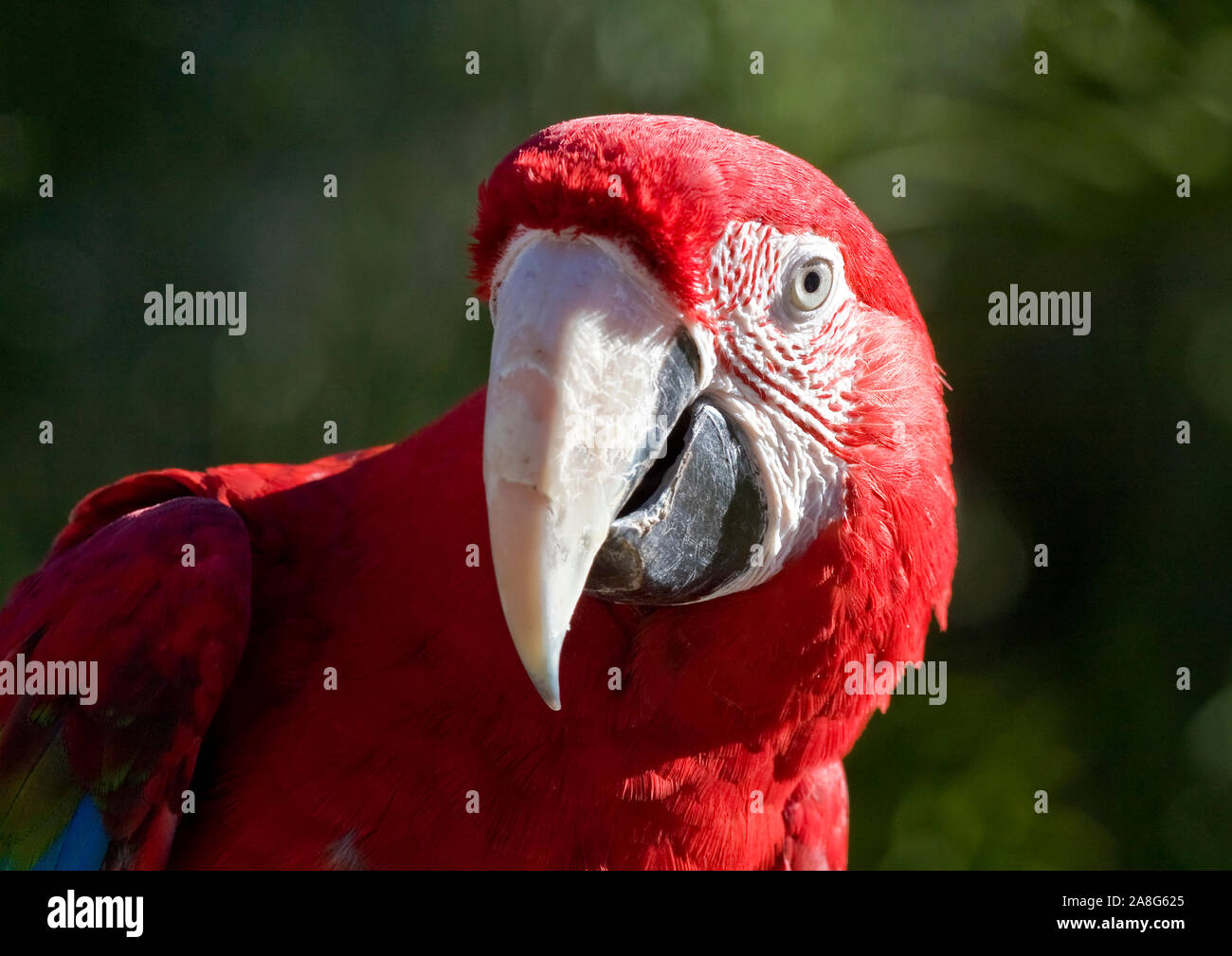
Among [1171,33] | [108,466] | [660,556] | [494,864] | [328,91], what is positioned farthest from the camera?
[108,466]

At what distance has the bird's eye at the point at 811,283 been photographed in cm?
112

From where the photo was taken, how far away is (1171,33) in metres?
2.31

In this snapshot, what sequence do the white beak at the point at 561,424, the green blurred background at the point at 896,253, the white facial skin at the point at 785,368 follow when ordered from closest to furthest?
1. the white beak at the point at 561,424
2. the white facial skin at the point at 785,368
3. the green blurred background at the point at 896,253

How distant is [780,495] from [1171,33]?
181 centimetres

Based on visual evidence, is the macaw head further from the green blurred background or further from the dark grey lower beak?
the green blurred background

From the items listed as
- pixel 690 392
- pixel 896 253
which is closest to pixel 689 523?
pixel 690 392

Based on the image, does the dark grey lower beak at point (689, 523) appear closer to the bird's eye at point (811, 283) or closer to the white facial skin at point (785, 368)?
the white facial skin at point (785, 368)

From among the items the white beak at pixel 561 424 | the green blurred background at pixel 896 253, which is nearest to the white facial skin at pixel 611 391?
the white beak at pixel 561 424

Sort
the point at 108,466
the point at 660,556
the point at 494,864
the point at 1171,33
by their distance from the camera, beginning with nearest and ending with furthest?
the point at 660,556 → the point at 494,864 → the point at 1171,33 → the point at 108,466

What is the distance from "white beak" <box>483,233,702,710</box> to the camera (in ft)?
3.11

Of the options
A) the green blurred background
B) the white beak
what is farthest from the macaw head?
the green blurred background

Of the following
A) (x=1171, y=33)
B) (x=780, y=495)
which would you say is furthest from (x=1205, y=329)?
(x=780, y=495)

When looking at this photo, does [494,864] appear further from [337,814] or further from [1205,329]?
[1205,329]

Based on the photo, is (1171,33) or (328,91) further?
(328,91)
